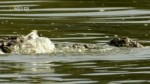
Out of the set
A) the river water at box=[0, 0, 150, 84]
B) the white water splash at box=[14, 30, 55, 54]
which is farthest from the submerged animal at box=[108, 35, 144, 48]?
the white water splash at box=[14, 30, 55, 54]

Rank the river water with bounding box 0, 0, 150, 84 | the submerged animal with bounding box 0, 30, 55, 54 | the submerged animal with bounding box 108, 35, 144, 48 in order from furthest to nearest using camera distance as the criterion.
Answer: the submerged animal with bounding box 108, 35, 144, 48, the submerged animal with bounding box 0, 30, 55, 54, the river water with bounding box 0, 0, 150, 84

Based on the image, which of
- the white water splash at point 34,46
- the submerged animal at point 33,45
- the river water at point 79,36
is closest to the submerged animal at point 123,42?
the submerged animal at point 33,45

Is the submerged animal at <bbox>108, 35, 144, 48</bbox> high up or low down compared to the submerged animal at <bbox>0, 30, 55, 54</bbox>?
down

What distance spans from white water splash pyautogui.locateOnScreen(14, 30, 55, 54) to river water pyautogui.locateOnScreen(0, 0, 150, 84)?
0.36 meters

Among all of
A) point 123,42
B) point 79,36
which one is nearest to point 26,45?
point 123,42

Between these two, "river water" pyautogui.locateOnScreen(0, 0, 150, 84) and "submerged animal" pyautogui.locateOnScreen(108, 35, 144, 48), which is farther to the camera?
"submerged animal" pyautogui.locateOnScreen(108, 35, 144, 48)

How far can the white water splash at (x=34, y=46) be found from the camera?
17.1 metres

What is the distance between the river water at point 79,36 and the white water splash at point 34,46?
36cm

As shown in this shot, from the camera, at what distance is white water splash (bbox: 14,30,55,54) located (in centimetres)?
1706

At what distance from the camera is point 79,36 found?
19.8 m

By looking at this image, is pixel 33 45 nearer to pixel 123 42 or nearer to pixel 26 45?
pixel 26 45

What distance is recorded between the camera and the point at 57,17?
23.7 metres

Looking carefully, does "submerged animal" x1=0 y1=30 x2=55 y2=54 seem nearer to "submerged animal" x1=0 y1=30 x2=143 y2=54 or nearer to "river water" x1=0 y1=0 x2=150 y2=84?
"submerged animal" x1=0 y1=30 x2=143 y2=54

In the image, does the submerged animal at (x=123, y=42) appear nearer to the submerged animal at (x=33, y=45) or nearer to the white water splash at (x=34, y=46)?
the submerged animal at (x=33, y=45)
